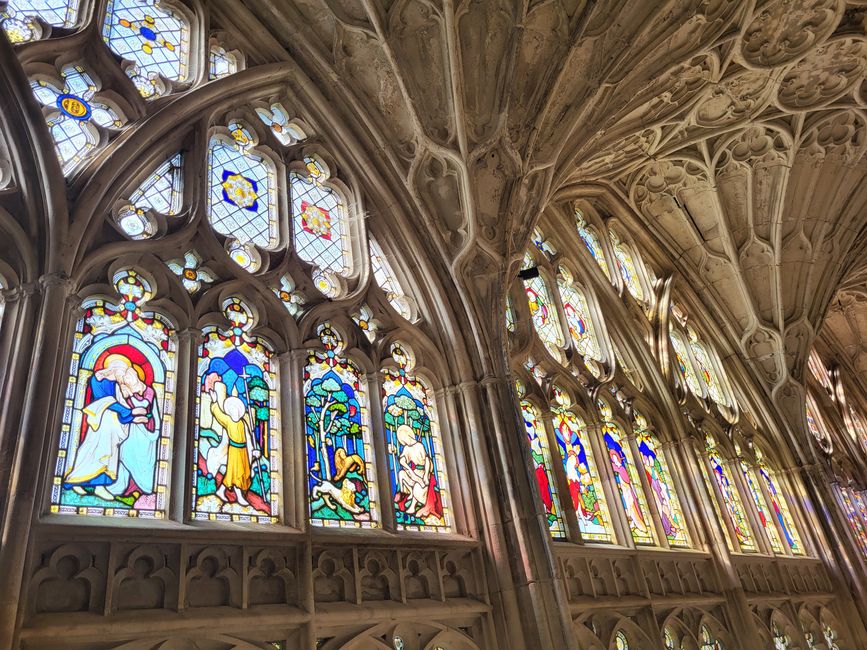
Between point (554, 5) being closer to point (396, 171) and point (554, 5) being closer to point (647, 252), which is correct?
point (396, 171)

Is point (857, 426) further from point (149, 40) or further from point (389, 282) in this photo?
point (149, 40)

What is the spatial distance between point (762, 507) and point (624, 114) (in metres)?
6.61

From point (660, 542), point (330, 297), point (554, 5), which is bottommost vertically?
point (660, 542)

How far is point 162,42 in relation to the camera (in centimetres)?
695

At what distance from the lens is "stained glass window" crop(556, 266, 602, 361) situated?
33.2 feet

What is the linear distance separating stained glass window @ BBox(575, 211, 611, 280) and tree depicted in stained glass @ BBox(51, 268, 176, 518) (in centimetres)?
778

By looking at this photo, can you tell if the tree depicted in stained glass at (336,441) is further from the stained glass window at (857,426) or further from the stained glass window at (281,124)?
the stained glass window at (857,426)

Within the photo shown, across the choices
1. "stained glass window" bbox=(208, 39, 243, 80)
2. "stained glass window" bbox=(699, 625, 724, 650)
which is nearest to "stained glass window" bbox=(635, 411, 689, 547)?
"stained glass window" bbox=(699, 625, 724, 650)

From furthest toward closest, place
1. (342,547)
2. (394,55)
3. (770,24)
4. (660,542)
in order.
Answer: (770,24), (660,542), (394,55), (342,547)

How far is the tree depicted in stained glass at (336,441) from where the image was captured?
18.8 ft

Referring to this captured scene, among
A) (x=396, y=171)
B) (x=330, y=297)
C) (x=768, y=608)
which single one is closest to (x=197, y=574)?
(x=330, y=297)

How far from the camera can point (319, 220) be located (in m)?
7.50

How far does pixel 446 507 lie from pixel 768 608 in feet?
18.6

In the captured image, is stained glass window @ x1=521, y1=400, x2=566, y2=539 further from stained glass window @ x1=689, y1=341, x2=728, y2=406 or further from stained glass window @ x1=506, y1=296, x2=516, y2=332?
stained glass window @ x1=689, y1=341, x2=728, y2=406
